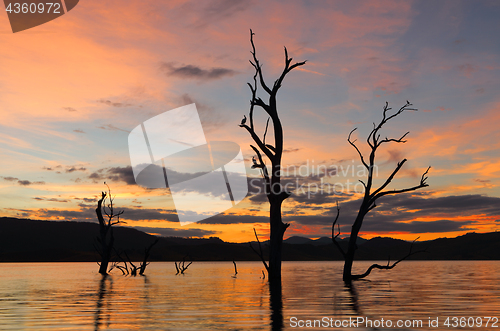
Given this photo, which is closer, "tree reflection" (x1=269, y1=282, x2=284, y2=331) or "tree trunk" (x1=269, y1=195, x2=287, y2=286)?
"tree reflection" (x1=269, y1=282, x2=284, y2=331)

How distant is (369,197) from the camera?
24.8 metres

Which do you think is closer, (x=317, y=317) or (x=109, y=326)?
(x=109, y=326)

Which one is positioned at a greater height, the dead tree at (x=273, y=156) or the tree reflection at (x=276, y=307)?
the dead tree at (x=273, y=156)

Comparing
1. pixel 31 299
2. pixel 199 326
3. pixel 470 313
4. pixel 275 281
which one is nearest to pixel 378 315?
pixel 470 313

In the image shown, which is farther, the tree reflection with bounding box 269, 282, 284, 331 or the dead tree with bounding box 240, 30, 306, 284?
the dead tree with bounding box 240, 30, 306, 284

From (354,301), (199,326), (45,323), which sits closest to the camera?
(199,326)

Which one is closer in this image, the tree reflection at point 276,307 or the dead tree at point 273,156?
the tree reflection at point 276,307

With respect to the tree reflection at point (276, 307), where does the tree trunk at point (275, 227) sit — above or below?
above

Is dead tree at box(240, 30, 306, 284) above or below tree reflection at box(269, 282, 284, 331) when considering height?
above

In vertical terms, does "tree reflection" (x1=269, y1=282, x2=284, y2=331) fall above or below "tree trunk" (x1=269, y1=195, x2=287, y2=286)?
below

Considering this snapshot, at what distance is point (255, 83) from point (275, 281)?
10315mm

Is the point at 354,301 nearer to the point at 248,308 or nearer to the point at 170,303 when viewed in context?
the point at 248,308

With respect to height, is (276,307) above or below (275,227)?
below

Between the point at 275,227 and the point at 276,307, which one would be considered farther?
the point at 275,227
